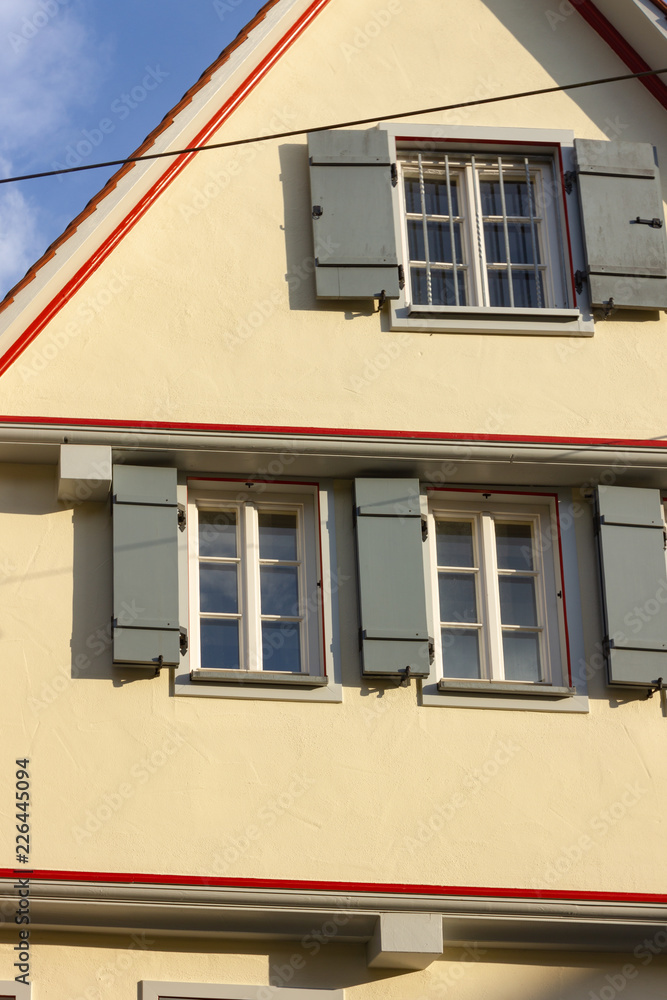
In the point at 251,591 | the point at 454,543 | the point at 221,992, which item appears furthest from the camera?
the point at 454,543

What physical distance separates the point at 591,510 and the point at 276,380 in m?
2.37

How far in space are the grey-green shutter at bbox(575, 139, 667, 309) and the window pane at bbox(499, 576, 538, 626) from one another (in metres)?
2.15

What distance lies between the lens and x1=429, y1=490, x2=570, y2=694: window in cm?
1262

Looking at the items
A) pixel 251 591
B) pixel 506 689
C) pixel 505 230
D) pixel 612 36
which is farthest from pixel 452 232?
pixel 506 689

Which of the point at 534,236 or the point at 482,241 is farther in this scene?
the point at 534,236

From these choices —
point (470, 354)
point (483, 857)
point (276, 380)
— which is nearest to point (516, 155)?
point (470, 354)

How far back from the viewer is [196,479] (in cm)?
1286

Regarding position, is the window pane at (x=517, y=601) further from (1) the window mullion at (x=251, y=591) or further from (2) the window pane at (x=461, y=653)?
(1) the window mullion at (x=251, y=591)

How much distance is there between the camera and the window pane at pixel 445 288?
13.8m

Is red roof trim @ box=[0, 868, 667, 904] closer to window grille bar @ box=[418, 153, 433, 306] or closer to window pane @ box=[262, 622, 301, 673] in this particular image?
window pane @ box=[262, 622, 301, 673]

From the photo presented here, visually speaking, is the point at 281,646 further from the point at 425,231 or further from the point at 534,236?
the point at 534,236

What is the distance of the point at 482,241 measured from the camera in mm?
13945

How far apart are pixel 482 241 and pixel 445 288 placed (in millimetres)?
481

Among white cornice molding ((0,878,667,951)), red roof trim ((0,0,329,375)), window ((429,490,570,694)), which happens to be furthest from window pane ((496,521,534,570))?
red roof trim ((0,0,329,375))
